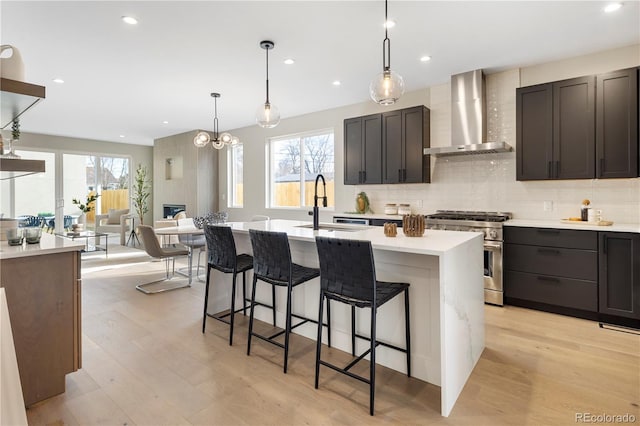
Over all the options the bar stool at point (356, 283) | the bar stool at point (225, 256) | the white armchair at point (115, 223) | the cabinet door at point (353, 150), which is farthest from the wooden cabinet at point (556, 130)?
the white armchair at point (115, 223)

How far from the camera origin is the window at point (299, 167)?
6.00m

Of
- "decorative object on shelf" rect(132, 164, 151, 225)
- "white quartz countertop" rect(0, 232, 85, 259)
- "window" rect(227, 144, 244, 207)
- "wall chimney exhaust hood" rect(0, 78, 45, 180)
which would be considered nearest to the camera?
"wall chimney exhaust hood" rect(0, 78, 45, 180)

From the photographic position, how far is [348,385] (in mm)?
2178

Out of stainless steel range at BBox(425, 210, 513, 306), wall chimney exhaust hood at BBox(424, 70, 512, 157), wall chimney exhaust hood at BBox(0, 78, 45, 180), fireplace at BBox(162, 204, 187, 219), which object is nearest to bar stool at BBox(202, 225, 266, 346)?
wall chimney exhaust hood at BBox(0, 78, 45, 180)

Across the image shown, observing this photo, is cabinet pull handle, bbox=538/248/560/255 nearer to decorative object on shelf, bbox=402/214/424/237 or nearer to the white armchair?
decorative object on shelf, bbox=402/214/424/237

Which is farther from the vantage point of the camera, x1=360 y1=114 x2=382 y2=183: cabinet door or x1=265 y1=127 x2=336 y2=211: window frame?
x1=265 y1=127 x2=336 y2=211: window frame

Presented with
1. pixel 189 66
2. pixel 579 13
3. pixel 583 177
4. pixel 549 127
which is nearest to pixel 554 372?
pixel 583 177

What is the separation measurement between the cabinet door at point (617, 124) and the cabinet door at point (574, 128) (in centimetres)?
6

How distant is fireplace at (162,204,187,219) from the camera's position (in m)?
8.29

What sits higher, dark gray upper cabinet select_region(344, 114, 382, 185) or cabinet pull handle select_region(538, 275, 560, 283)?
dark gray upper cabinet select_region(344, 114, 382, 185)

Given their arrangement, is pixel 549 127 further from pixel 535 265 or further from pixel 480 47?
pixel 535 265

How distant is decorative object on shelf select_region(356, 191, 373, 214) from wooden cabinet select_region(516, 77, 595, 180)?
7.14 ft

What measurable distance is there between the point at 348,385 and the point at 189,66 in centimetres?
381

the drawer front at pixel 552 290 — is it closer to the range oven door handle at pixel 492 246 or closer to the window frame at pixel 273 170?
the range oven door handle at pixel 492 246
